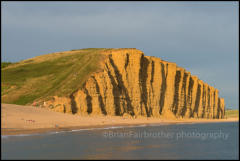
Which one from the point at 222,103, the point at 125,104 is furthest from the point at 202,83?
the point at 125,104

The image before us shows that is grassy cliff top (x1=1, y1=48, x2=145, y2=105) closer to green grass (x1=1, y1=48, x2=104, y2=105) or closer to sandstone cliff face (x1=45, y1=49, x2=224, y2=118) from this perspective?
green grass (x1=1, y1=48, x2=104, y2=105)

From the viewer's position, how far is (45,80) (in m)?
72.3

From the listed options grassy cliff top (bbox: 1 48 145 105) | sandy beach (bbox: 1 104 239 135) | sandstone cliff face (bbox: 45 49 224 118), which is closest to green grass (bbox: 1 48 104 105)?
grassy cliff top (bbox: 1 48 145 105)

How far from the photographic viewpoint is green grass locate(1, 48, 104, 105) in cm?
6128

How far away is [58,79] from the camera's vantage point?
69000 mm

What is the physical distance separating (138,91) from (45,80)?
2075 cm

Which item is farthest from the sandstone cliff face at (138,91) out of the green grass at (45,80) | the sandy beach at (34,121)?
the sandy beach at (34,121)

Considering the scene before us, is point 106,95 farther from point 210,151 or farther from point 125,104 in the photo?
point 210,151

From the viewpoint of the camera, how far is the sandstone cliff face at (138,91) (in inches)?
2280

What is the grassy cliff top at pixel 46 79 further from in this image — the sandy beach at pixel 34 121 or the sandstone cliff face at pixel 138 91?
the sandy beach at pixel 34 121

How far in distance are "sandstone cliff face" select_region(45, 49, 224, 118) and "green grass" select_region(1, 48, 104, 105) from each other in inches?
110

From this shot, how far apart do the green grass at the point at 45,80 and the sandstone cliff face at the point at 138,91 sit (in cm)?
280

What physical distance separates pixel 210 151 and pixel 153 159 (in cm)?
605

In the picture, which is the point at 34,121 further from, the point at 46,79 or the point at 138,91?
the point at 46,79
